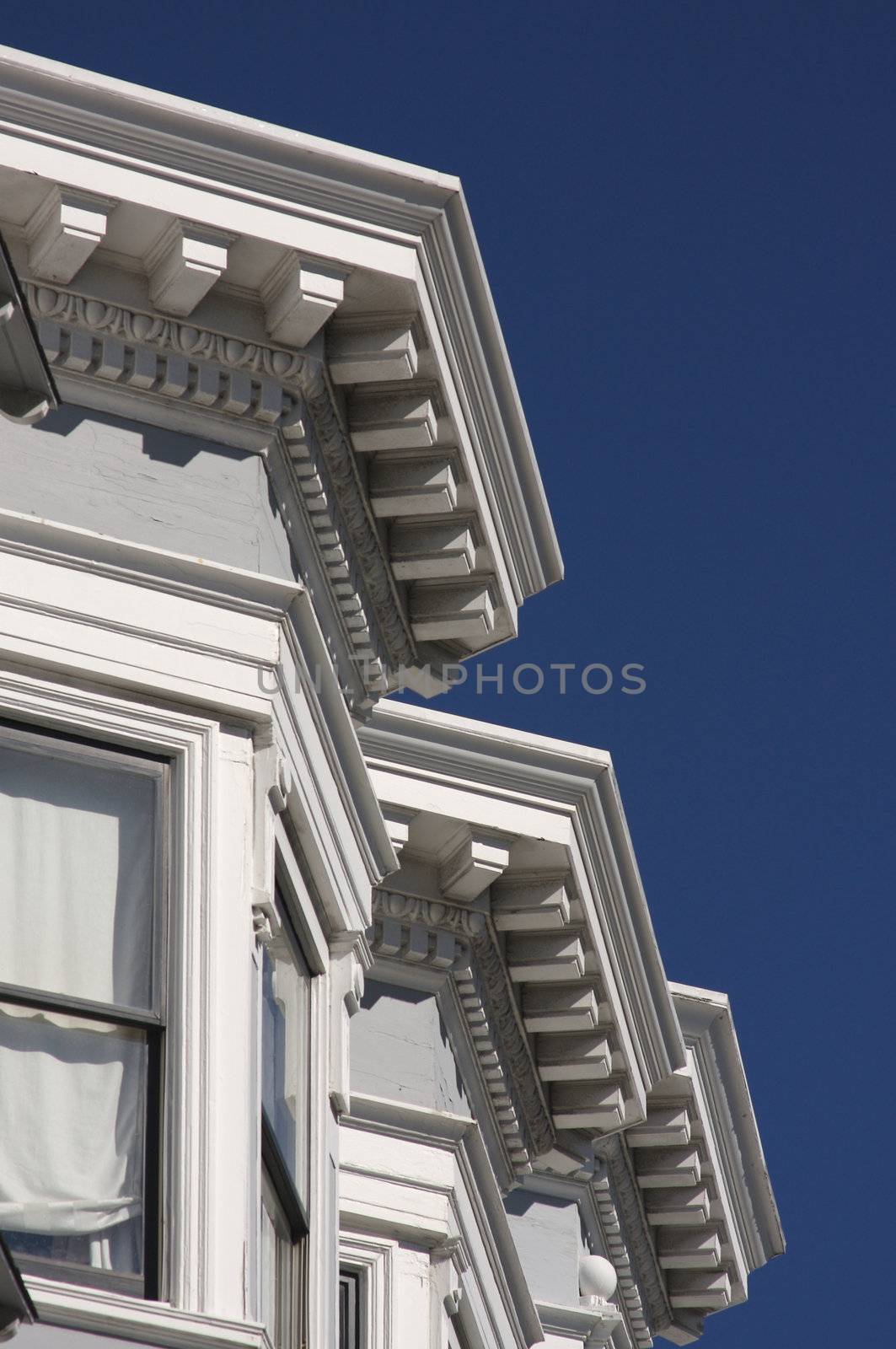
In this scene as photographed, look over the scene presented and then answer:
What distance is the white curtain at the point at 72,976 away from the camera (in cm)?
853

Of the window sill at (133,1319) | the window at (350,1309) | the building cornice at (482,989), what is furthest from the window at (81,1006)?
the building cornice at (482,989)

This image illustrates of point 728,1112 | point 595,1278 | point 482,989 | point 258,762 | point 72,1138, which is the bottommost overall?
point 72,1138

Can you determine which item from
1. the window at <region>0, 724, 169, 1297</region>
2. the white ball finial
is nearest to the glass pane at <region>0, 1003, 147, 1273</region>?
the window at <region>0, 724, 169, 1297</region>

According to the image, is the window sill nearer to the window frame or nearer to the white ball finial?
the window frame

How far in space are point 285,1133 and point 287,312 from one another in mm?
2976

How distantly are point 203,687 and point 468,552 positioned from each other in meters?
2.21

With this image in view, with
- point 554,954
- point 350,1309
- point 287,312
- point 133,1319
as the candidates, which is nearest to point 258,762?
point 287,312

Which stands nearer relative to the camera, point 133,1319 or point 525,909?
point 133,1319

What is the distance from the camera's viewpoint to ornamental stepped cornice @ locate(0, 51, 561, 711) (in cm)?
988

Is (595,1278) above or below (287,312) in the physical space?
below

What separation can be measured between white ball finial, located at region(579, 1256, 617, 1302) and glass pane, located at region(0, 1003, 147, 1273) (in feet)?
22.5

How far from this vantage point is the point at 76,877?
904cm

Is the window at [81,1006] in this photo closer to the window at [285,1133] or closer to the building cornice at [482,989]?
the window at [285,1133]

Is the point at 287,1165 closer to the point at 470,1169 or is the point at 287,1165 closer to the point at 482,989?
the point at 470,1169
